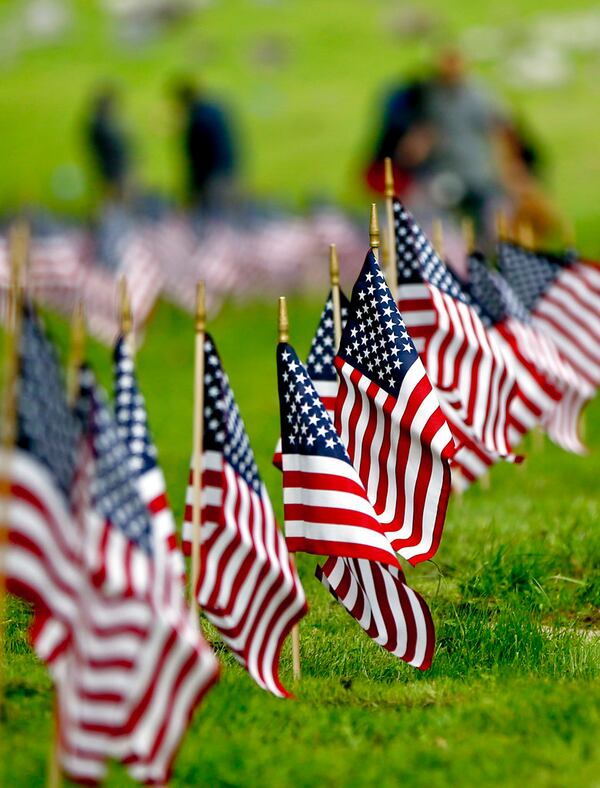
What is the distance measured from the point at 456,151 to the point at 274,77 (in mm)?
35144

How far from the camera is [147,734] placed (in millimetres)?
5594

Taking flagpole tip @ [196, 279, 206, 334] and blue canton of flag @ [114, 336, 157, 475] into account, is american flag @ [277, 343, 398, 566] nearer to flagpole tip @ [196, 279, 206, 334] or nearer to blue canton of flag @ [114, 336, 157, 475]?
flagpole tip @ [196, 279, 206, 334]

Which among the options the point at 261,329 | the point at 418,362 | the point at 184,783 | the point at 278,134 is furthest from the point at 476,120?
the point at 278,134

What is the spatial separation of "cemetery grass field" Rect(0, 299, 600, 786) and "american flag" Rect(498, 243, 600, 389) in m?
1.13

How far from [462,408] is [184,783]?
3922 mm

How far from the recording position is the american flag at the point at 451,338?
350 inches

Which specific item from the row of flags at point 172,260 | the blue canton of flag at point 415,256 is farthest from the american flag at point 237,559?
the row of flags at point 172,260

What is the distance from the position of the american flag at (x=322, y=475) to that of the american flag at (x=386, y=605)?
0.30 m

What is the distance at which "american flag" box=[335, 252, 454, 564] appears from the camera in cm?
766

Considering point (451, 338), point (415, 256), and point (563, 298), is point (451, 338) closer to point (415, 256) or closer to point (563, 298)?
point (415, 256)

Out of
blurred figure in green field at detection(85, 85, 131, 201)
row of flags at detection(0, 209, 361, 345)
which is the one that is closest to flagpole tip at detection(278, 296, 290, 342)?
row of flags at detection(0, 209, 361, 345)

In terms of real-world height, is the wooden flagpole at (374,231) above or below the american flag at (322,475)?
above

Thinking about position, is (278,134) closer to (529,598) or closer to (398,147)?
(398,147)

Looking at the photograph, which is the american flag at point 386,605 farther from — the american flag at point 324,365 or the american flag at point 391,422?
the american flag at point 324,365
